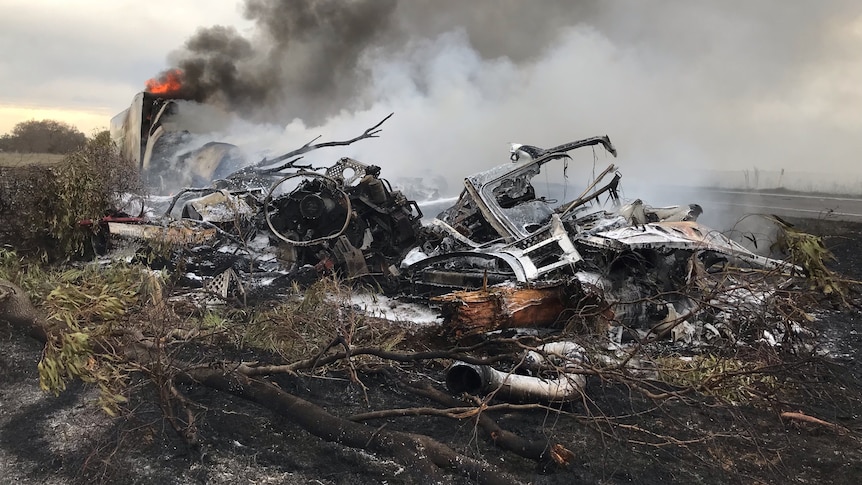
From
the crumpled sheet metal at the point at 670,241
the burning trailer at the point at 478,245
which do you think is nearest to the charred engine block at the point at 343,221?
the burning trailer at the point at 478,245

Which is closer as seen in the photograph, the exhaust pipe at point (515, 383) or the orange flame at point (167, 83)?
the exhaust pipe at point (515, 383)

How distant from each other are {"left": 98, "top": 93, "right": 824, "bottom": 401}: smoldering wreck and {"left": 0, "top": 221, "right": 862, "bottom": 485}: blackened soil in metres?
0.39

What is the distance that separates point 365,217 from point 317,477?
4.82 meters

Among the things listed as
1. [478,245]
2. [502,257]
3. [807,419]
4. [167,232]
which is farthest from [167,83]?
[807,419]

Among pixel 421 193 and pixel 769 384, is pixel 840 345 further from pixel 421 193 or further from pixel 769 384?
pixel 421 193

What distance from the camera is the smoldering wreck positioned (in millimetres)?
4348

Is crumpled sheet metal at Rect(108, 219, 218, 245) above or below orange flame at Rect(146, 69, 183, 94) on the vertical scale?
below

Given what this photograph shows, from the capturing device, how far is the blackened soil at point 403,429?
2975 mm

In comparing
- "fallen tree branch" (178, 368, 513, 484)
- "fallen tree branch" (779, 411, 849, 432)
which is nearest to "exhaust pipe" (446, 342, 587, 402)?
"fallen tree branch" (178, 368, 513, 484)

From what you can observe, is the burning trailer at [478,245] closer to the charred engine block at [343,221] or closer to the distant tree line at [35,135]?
the charred engine block at [343,221]

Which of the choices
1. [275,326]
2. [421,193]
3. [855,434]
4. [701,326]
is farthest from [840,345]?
[421,193]

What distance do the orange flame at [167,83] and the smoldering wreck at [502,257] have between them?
7.37 meters

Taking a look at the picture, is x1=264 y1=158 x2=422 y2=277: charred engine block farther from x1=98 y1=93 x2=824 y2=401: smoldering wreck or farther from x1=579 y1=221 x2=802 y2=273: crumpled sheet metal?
x1=579 y1=221 x2=802 y2=273: crumpled sheet metal

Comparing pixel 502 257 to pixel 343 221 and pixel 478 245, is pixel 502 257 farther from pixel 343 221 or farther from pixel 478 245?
pixel 343 221
